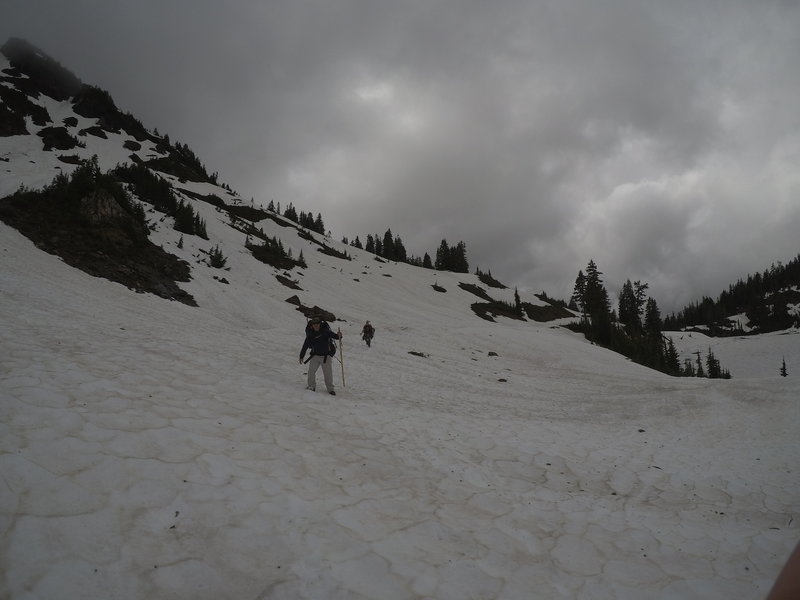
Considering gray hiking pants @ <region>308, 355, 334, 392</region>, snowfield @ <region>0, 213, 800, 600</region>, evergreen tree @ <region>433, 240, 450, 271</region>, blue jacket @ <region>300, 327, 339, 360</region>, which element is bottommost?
snowfield @ <region>0, 213, 800, 600</region>

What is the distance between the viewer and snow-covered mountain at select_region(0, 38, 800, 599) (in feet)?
10.7

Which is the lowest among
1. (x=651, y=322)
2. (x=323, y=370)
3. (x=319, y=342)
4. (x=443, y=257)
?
(x=323, y=370)

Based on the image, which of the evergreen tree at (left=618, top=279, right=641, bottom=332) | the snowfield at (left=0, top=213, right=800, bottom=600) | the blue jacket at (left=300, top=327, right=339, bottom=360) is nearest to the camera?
the snowfield at (left=0, top=213, right=800, bottom=600)

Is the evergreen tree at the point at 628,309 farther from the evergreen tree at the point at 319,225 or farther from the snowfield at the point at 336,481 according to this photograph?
the evergreen tree at the point at 319,225

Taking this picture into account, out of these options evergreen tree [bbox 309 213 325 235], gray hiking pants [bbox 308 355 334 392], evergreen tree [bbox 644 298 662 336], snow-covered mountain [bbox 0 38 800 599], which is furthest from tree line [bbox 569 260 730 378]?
evergreen tree [bbox 309 213 325 235]

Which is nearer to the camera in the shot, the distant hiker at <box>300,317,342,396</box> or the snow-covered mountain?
the snow-covered mountain

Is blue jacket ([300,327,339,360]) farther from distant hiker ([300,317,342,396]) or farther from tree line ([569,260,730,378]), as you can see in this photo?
tree line ([569,260,730,378])

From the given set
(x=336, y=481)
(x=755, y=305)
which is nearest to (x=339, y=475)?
(x=336, y=481)

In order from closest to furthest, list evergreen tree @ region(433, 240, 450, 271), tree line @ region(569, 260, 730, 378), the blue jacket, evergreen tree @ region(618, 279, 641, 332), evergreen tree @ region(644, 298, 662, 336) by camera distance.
Answer: the blue jacket → tree line @ region(569, 260, 730, 378) → evergreen tree @ region(618, 279, 641, 332) → evergreen tree @ region(644, 298, 662, 336) → evergreen tree @ region(433, 240, 450, 271)

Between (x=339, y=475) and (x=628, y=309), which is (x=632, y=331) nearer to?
(x=628, y=309)

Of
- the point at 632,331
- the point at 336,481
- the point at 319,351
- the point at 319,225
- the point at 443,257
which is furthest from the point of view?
the point at 319,225

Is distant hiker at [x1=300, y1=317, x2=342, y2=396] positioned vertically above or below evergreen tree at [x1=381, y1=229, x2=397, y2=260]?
below

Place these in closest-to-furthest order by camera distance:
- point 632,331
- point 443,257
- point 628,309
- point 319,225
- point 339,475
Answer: point 339,475 → point 632,331 → point 628,309 → point 443,257 → point 319,225

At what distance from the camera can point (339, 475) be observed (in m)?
→ 5.29
